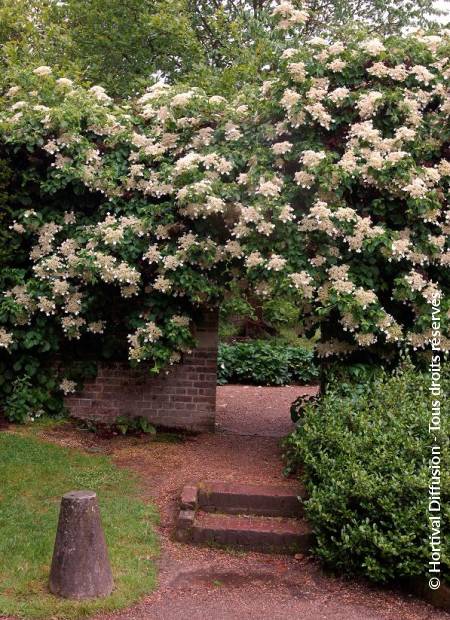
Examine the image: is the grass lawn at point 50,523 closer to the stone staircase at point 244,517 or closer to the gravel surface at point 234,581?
the gravel surface at point 234,581

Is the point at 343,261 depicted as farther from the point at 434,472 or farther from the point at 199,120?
the point at 434,472

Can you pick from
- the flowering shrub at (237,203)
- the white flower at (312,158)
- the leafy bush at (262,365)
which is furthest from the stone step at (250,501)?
the leafy bush at (262,365)

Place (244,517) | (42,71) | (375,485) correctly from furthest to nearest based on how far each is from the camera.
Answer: (42,71) < (244,517) < (375,485)

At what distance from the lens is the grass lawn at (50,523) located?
402 cm

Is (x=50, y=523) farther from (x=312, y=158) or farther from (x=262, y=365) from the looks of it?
(x=262, y=365)

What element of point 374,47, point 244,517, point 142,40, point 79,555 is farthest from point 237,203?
point 142,40

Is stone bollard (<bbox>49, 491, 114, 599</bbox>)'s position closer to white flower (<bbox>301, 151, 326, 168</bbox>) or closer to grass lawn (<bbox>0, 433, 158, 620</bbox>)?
grass lawn (<bbox>0, 433, 158, 620</bbox>)

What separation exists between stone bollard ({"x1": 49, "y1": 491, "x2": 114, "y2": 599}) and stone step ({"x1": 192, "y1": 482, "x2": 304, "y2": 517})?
4.92ft

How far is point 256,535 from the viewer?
505 centimetres

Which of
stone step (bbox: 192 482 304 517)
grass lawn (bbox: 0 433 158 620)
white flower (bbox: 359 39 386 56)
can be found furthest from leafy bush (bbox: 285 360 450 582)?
white flower (bbox: 359 39 386 56)

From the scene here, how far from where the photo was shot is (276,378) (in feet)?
44.4

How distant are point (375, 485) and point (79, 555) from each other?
1.92 m

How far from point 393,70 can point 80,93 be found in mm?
3345

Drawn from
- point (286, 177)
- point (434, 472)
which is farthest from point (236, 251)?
point (434, 472)
